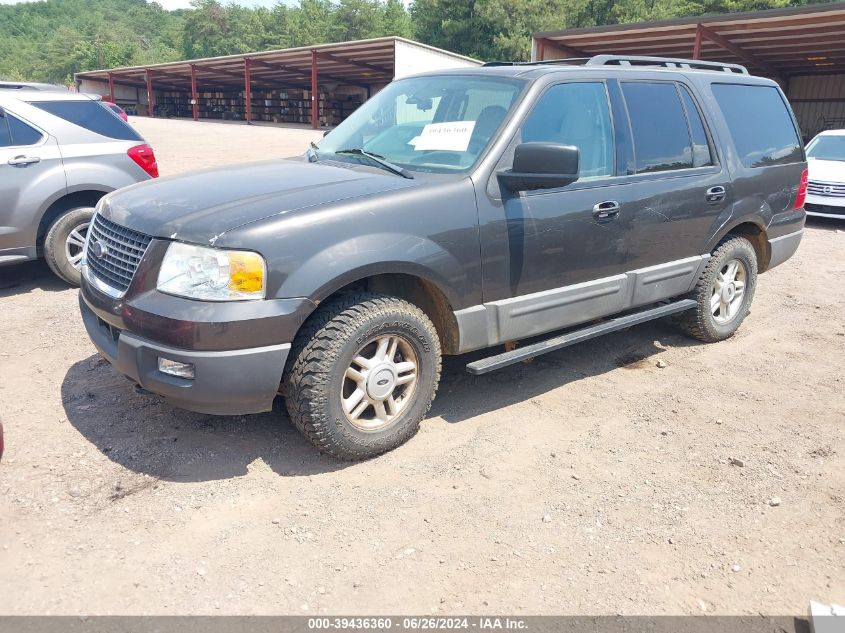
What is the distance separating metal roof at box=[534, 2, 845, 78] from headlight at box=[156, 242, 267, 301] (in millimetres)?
16630

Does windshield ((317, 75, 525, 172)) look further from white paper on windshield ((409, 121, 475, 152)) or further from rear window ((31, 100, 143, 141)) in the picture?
rear window ((31, 100, 143, 141))

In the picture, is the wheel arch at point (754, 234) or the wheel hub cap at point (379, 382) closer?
the wheel hub cap at point (379, 382)

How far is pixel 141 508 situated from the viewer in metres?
3.06

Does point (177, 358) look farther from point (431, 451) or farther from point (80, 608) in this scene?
point (431, 451)

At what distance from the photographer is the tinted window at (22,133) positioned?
6.04 metres

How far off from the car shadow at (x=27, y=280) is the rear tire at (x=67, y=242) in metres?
0.29

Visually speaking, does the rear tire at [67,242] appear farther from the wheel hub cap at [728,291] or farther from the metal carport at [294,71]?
the metal carport at [294,71]

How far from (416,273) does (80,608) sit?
2.01 m

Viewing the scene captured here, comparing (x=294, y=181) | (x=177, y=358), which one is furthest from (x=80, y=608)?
(x=294, y=181)

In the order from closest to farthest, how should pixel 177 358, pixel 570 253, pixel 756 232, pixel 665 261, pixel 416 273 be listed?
1. pixel 177 358
2. pixel 416 273
3. pixel 570 253
4. pixel 665 261
5. pixel 756 232

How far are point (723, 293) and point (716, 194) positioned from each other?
910 mm

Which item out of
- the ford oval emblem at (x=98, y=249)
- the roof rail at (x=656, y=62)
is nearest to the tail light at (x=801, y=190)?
the roof rail at (x=656, y=62)

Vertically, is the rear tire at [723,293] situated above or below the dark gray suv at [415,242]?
below

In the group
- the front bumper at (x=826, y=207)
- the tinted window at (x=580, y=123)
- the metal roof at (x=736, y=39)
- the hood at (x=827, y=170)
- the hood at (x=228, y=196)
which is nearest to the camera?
the hood at (x=228, y=196)
